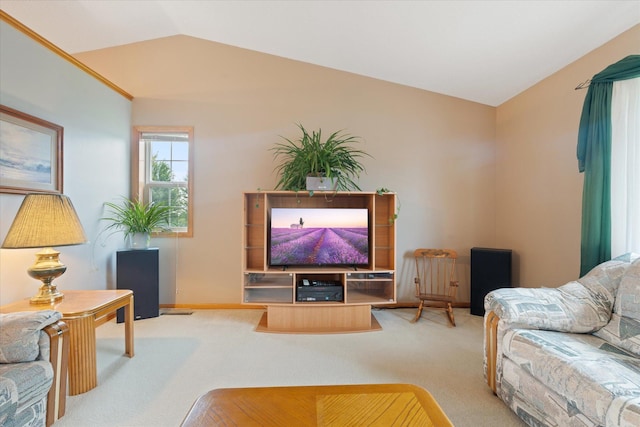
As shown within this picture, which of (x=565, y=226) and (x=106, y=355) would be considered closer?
(x=106, y=355)

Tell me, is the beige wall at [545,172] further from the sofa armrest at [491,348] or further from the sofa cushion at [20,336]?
the sofa cushion at [20,336]

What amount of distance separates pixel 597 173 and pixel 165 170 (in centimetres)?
430

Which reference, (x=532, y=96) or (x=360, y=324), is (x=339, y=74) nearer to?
(x=532, y=96)

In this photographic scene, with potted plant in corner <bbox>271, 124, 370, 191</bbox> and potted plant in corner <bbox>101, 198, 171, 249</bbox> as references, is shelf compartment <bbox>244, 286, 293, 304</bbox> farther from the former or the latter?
potted plant in corner <bbox>101, 198, 171, 249</bbox>

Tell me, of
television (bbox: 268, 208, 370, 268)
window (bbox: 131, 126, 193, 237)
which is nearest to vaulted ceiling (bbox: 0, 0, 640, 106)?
window (bbox: 131, 126, 193, 237)

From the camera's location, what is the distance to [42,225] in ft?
5.87

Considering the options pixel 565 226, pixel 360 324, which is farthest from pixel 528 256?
pixel 360 324

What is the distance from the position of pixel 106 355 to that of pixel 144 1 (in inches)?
132

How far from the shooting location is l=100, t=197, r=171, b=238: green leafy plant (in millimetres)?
2992

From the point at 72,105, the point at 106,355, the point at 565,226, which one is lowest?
the point at 106,355

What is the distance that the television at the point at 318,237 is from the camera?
2.89 m

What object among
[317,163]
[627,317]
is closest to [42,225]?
[317,163]

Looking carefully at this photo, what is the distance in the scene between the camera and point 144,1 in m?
2.78

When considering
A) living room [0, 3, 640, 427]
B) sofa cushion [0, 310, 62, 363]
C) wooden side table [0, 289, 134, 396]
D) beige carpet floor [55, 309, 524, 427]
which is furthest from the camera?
living room [0, 3, 640, 427]
